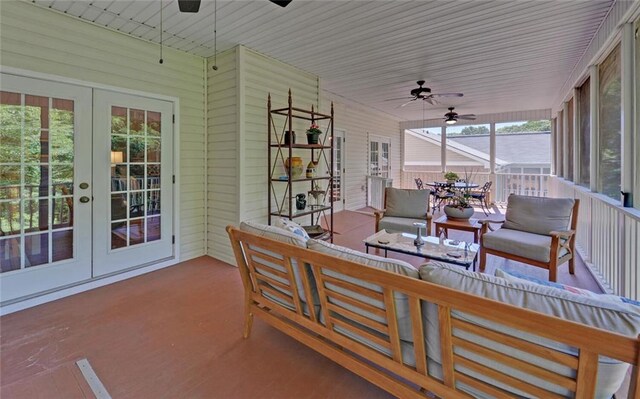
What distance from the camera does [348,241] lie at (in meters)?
5.17

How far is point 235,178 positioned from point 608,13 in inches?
171

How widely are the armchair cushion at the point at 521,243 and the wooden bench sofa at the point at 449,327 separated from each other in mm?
2428

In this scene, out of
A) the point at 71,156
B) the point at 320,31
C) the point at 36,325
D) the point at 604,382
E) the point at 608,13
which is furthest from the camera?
the point at 320,31

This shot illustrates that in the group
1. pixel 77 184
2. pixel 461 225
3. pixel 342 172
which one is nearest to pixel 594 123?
pixel 461 225

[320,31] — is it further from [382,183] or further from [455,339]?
[382,183]

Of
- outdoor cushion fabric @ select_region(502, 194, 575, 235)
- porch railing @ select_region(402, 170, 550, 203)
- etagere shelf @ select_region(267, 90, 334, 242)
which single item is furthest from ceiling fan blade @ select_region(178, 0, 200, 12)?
porch railing @ select_region(402, 170, 550, 203)

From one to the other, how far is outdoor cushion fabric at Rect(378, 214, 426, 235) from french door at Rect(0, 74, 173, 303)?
9.78 feet

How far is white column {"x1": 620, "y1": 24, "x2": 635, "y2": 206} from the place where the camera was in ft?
8.36

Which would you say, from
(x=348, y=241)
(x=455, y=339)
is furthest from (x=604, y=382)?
(x=348, y=241)

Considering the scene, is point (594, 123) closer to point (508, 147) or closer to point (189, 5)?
point (189, 5)

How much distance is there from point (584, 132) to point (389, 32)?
3261mm

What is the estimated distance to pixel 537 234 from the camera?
3.62 metres

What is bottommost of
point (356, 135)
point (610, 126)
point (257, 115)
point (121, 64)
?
point (610, 126)

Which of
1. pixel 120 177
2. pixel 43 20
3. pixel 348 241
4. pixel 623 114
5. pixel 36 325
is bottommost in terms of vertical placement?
pixel 36 325
